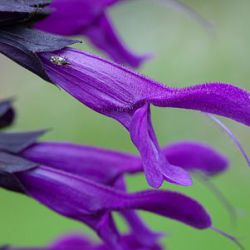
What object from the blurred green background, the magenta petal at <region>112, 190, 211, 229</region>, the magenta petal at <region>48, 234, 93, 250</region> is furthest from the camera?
the blurred green background

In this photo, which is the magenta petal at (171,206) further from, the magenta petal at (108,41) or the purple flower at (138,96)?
the magenta petal at (108,41)

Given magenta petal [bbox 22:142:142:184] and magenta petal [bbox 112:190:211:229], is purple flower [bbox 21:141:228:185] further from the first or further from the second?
magenta petal [bbox 112:190:211:229]

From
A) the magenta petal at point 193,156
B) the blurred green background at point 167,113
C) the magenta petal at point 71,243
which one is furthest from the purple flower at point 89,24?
the blurred green background at point 167,113

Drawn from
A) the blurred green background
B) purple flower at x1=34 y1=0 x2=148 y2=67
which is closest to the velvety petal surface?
purple flower at x1=34 y1=0 x2=148 y2=67

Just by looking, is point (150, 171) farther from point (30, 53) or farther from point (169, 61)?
point (169, 61)

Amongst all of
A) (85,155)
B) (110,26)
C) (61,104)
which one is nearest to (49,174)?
(85,155)

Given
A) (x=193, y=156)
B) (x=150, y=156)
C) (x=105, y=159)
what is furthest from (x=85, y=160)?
(x=150, y=156)
